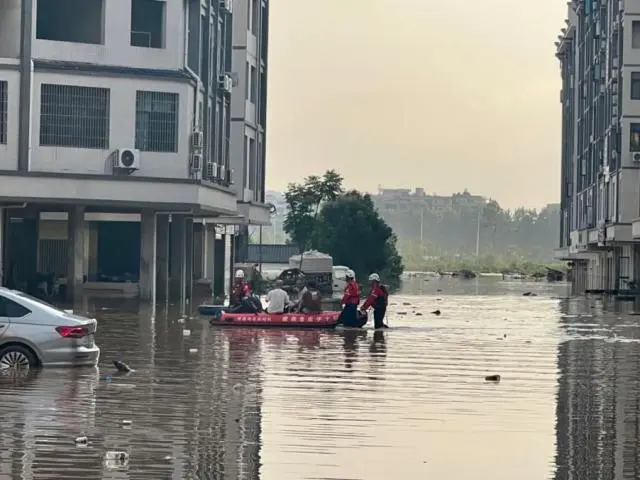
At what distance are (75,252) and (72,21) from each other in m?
8.20

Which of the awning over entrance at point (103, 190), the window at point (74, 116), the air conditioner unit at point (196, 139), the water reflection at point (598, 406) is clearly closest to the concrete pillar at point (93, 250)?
the awning over entrance at point (103, 190)

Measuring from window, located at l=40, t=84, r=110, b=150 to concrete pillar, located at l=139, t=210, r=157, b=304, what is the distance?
4162 mm

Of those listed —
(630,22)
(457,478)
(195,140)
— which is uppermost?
(630,22)

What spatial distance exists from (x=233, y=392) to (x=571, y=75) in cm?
10631

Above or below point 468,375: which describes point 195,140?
above

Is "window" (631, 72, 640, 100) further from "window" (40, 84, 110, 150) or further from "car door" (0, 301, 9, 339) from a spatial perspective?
"car door" (0, 301, 9, 339)

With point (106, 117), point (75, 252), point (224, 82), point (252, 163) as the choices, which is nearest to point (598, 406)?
point (106, 117)

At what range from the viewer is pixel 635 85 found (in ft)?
268

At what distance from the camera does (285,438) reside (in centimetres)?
1516

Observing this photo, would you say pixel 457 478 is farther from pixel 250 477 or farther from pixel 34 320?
pixel 34 320

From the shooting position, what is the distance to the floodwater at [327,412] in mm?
13445

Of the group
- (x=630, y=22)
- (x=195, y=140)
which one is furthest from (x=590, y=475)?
(x=630, y=22)

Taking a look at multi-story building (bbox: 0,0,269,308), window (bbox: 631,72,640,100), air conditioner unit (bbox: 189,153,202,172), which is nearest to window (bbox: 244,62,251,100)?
multi-story building (bbox: 0,0,269,308)

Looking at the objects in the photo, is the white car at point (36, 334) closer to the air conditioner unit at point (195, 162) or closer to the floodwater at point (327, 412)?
the floodwater at point (327, 412)
